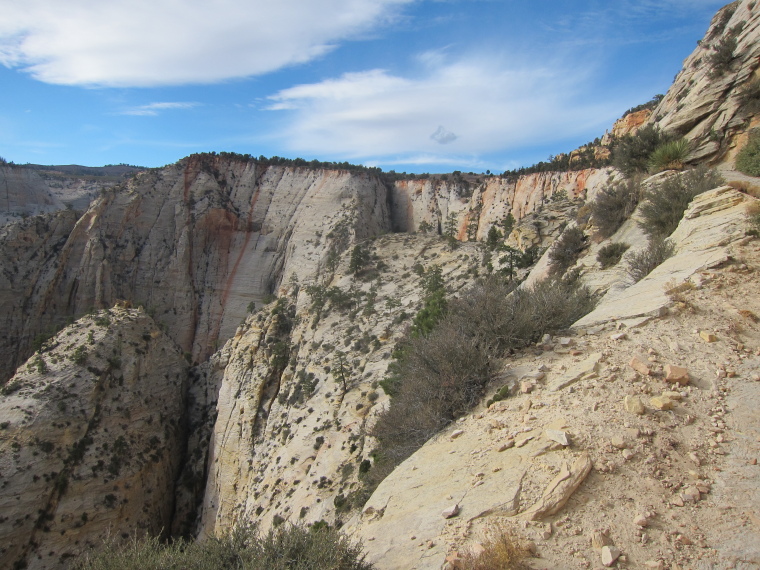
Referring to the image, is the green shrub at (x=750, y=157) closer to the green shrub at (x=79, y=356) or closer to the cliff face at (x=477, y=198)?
the cliff face at (x=477, y=198)

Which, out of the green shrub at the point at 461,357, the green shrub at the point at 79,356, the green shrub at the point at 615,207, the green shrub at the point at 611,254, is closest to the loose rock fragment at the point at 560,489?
the green shrub at the point at 461,357

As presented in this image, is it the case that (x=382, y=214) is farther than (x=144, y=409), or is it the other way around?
(x=382, y=214)

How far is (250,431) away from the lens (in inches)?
924

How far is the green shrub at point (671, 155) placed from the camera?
44.9ft

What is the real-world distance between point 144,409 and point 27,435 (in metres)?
5.41

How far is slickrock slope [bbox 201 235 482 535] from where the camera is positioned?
16.7 m

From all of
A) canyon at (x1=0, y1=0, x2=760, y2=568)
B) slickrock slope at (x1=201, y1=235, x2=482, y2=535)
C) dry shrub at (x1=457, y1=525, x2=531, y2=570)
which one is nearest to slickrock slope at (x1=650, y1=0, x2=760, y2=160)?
canyon at (x1=0, y1=0, x2=760, y2=568)

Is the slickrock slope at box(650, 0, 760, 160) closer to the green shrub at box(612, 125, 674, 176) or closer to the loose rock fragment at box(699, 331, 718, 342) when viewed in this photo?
the green shrub at box(612, 125, 674, 176)

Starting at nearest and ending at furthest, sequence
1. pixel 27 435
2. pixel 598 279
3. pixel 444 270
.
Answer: pixel 598 279, pixel 27 435, pixel 444 270

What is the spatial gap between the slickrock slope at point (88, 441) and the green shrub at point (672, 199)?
790 inches

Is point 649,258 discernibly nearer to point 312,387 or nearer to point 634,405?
point 634,405

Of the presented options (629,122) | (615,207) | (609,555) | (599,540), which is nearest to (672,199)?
(615,207)

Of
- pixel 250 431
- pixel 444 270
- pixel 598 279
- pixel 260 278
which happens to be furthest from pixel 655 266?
pixel 260 278

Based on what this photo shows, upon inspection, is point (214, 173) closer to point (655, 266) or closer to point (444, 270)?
point (444, 270)
